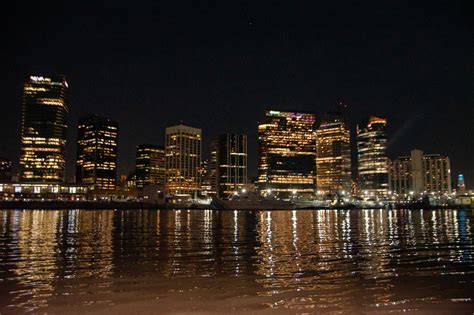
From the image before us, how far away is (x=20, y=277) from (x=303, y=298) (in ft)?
44.1

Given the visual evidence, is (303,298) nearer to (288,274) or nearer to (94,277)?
(288,274)

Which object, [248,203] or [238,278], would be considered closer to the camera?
[238,278]

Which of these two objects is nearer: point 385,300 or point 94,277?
point 385,300

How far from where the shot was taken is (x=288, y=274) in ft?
68.9

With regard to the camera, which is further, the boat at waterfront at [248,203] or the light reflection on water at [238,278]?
the boat at waterfront at [248,203]

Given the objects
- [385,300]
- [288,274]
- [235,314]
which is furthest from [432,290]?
[235,314]

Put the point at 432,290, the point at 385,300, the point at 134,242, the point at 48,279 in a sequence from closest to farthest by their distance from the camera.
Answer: the point at 385,300, the point at 432,290, the point at 48,279, the point at 134,242

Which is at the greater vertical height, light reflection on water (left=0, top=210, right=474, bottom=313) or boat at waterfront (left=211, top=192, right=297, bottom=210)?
boat at waterfront (left=211, top=192, right=297, bottom=210)

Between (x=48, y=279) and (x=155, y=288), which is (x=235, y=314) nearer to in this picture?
(x=155, y=288)

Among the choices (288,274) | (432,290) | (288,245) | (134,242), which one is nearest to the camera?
(432,290)

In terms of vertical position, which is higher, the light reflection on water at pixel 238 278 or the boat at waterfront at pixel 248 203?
the boat at waterfront at pixel 248 203

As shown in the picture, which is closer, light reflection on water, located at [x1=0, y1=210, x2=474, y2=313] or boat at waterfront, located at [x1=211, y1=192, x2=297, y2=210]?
light reflection on water, located at [x1=0, y1=210, x2=474, y2=313]

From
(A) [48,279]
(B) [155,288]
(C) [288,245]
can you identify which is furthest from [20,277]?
(C) [288,245]

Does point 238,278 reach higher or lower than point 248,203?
lower
